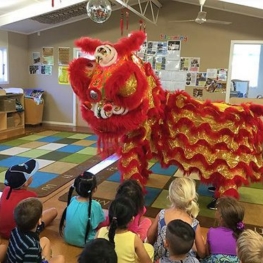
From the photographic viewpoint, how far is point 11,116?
22.4 ft

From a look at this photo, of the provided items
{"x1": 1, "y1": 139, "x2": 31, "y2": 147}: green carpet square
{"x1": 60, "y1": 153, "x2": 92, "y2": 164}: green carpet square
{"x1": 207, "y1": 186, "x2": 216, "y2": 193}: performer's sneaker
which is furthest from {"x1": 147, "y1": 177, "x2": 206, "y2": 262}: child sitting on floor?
{"x1": 1, "y1": 139, "x2": 31, "y2": 147}: green carpet square

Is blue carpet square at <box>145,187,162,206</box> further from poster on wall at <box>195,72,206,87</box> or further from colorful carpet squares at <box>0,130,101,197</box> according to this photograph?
poster on wall at <box>195,72,206,87</box>

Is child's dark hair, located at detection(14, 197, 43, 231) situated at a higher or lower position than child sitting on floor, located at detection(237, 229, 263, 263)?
lower

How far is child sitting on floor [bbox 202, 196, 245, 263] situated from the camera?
183cm

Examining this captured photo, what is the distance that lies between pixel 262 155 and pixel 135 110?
4.16 ft

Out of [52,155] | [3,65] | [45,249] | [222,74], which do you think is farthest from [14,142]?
[222,74]

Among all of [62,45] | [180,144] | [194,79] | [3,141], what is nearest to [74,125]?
[62,45]

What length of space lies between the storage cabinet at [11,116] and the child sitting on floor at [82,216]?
13.1 feet

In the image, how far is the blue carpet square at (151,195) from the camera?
330 cm

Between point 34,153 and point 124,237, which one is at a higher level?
point 124,237

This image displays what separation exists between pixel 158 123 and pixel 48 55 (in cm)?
545

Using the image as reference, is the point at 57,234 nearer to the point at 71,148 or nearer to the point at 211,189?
the point at 211,189

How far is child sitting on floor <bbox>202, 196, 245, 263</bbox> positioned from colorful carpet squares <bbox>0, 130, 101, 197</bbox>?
6.49 feet

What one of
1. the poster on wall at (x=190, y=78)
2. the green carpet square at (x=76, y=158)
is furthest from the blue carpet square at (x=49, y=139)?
the poster on wall at (x=190, y=78)
